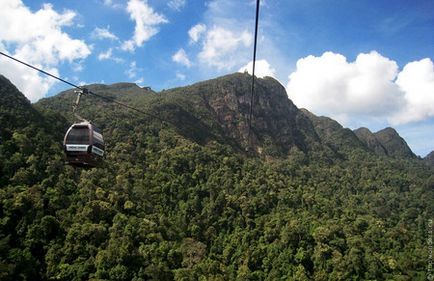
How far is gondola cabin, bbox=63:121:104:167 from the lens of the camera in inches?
649

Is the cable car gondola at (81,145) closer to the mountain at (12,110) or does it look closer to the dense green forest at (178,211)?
the dense green forest at (178,211)

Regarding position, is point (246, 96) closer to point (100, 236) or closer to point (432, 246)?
point (432, 246)

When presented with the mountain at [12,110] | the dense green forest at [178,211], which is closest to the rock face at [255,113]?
the dense green forest at [178,211]

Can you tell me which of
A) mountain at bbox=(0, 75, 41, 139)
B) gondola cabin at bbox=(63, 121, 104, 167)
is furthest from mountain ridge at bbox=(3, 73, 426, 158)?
gondola cabin at bbox=(63, 121, 104, 167)

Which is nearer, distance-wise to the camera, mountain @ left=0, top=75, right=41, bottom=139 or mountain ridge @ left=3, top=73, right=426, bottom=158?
mountain @ left=0, top=75, right=41, bottom=139

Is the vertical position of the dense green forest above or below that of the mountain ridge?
below

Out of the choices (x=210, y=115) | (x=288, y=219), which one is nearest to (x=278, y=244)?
(x=288, y=219)

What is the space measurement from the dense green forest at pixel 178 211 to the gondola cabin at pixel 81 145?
35.1 m

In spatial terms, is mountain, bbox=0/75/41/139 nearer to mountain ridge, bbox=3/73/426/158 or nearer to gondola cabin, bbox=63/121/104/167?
mountain ridge, bbox=3/73/426/158

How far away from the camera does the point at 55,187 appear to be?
65688 mm

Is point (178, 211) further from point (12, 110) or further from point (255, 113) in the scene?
point (255, 113)

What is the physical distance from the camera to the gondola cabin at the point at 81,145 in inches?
649

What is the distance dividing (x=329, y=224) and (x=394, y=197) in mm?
45609

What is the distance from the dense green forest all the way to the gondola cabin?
35.1 metres
